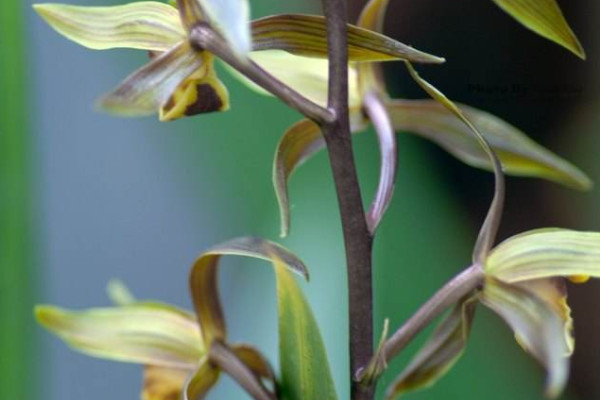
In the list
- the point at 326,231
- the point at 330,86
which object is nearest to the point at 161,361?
the point at 330,86

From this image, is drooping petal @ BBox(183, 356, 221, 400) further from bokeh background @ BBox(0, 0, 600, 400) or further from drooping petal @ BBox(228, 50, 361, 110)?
bokeh background @ BBox(0, 0, 600, 400)

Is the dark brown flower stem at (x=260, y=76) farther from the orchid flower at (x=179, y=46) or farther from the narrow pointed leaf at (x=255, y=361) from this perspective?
the narrow pointed leaf at (x=255, y=361)

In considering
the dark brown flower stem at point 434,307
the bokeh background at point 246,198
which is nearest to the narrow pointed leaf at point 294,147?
the dark brown flower stem at point 434,307

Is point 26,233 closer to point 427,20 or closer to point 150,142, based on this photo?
point 150,142

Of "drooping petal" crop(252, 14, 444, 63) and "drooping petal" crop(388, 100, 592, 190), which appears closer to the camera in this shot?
"drooping petal" crop(252, 14, 444, 63)

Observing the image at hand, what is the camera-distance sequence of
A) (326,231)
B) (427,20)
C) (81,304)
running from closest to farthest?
(427,20) → (326,231) → (81,304)

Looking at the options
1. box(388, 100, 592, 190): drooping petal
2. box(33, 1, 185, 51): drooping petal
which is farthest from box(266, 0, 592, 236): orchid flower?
box(33, 1, 185, 51): drooping petal
